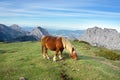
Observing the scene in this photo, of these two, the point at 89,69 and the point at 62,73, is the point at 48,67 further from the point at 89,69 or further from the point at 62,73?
the point at 89,69

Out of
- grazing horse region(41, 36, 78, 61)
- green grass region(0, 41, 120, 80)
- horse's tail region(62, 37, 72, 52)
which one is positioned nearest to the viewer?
green grass region(0, 41, 120, 80)

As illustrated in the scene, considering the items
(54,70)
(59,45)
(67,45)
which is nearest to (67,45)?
(67,45)

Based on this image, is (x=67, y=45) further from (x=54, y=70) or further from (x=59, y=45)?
(x=54, y=70)

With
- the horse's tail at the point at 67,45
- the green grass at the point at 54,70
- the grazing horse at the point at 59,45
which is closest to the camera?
the green grass at the point at 54,70

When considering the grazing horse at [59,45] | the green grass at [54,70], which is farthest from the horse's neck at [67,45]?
the green grass at [54,70]

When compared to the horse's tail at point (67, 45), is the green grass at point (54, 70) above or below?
below

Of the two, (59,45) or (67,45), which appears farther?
(59,45)

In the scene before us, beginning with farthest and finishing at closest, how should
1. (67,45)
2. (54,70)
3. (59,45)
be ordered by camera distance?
1. (59,45)
2. (67,45)
3. (54,70)

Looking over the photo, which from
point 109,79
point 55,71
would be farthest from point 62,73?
point 109,79

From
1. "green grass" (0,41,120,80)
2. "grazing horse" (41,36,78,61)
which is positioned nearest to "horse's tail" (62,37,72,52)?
"grazing horse" (41,36,78,61)

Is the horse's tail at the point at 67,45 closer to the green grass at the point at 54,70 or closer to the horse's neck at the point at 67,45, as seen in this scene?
the horse's neck at the point at 67,45

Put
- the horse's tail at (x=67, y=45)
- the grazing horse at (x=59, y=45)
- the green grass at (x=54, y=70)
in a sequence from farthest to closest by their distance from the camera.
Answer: the grazing horse at (x=59, y=45)
the horse's tail at (x=67, y=45)
the green grass at (x=54, y=70)

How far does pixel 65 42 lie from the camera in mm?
25734

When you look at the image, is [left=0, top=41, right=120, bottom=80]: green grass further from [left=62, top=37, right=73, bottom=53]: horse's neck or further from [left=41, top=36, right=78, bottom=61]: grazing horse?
[left=62, top=37, right=73, bottom=53]: horse's neck
